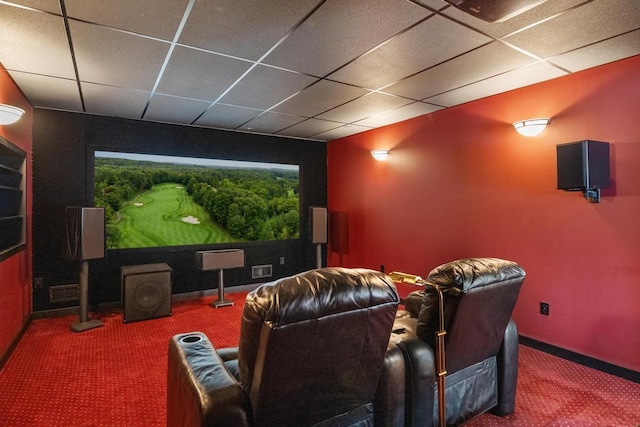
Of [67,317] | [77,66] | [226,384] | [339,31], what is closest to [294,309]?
[226,384]

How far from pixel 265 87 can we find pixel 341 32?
121 cm

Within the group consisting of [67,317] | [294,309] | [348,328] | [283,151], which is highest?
[283,151]

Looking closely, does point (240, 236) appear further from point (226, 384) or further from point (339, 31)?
point (226, 384)

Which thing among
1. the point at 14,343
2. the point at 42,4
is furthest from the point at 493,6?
the point at 14,343

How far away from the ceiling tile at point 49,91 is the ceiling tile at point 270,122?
6.17ft

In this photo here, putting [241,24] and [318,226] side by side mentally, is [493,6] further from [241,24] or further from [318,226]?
[318,226]

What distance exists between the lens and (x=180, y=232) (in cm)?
489

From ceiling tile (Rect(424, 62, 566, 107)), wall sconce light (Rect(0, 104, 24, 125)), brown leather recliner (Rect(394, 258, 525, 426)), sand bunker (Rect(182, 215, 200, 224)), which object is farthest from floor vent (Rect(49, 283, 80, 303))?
ceiling tile (Rect(424, 62, 566, 107))

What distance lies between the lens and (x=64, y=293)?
4094 millimetres

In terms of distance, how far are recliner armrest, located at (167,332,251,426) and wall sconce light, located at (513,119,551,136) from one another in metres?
2.99

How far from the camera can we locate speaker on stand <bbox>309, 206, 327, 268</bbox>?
5.29 m

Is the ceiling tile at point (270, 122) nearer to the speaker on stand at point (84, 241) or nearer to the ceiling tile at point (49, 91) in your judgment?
the ceiling tile at point (49, 91)

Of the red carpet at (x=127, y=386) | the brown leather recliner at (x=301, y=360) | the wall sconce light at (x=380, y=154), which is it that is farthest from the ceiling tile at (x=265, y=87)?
the red carpet at (x=127, y=386)

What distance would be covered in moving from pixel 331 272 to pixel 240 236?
4.18m
